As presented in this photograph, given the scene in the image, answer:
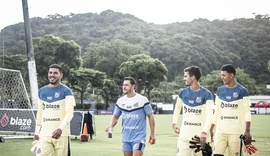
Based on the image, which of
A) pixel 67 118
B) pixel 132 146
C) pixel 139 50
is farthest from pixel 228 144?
pixel 139 50

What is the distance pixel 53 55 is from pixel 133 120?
7442 cm

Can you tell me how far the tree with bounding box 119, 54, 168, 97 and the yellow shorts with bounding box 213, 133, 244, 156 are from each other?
286 feet

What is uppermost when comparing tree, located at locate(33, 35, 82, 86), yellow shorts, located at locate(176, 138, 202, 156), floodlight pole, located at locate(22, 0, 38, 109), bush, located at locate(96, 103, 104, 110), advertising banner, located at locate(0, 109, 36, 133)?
tree, located at locate(33, 35, 82, 86)

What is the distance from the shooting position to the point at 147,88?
9975 centimetres

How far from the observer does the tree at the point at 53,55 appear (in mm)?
80938

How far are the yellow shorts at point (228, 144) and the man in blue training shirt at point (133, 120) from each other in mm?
1275

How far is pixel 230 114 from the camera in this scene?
948cm

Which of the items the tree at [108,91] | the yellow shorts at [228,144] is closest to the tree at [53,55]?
the tree at [108,91]

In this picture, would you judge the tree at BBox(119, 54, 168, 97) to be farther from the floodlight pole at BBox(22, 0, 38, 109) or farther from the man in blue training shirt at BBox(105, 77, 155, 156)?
the man in blue training shirt at BBox(105, 77, 155, 156)

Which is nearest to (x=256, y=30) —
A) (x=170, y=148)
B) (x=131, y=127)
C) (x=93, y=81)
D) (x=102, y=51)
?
(x=102, y=51)

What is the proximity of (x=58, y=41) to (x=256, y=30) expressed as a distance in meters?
77.9

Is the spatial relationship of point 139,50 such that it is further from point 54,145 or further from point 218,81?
point 54,145

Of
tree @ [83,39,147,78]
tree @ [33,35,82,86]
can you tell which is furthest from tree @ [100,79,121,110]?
tree @ [83,39,147,78]

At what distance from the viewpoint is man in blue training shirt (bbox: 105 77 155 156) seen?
9148 mm
